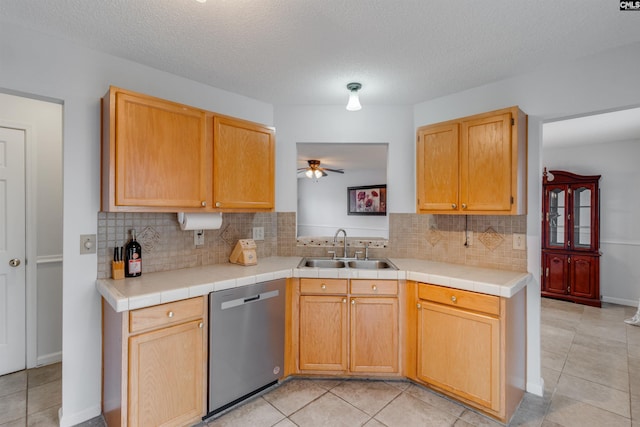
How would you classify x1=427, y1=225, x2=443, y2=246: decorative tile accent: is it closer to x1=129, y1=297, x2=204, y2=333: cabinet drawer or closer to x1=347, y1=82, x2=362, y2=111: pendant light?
x1=347, y1=82, x2=362, y2=111: pendant light

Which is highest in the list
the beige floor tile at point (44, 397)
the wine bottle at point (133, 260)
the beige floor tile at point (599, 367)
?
the wine bottle at point (133, 260)

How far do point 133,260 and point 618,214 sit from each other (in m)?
5.78

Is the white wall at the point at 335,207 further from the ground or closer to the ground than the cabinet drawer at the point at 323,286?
further from the ground

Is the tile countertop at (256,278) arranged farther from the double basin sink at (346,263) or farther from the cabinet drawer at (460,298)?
the double basin sink at (346,263)

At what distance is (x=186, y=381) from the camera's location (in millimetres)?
1792

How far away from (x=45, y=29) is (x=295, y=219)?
6.75 ft

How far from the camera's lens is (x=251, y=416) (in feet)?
6.37

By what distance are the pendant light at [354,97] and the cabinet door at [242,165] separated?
664 millimetres

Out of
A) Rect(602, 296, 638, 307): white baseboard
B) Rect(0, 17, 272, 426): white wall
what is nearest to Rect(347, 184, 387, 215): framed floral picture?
Rect(602, 296, 638, 307): white baseboard

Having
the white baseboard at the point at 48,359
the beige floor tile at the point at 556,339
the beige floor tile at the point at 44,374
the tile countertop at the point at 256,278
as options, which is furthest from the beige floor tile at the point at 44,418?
the beige floor tile at the point at 556,339

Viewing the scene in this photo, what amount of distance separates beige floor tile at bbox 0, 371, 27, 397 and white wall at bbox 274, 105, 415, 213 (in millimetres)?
2556

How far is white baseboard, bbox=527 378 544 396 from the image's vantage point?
2.18 meters

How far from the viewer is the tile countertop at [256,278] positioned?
168 cm

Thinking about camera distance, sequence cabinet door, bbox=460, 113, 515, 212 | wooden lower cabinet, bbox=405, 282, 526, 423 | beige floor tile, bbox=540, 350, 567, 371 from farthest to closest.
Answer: beige floor tile, bbox=540, 350, 567, 371 < cabinet door, bbox=460, 113, 515, 212 < wooden lower cabinet, bbox=405, 282, 526, 423
